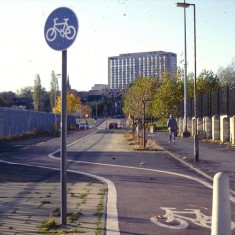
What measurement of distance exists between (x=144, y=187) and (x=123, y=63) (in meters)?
104

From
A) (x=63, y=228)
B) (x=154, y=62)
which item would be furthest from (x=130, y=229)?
(x=154, y=62)

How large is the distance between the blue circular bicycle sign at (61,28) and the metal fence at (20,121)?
32187 mm

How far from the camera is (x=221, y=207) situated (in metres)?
→ 5.60

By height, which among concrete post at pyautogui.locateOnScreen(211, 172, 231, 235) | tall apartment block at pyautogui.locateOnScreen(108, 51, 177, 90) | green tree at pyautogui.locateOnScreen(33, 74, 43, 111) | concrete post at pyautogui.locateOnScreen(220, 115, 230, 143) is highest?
tall apartment block at pyautogui.locateOnScreen(108, 51, 177, 90)

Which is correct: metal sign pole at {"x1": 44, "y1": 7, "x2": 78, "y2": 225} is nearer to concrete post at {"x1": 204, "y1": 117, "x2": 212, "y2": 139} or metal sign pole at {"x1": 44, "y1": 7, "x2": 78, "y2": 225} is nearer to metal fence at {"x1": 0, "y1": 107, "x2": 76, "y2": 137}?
concrete post at {"x1": 204, "y1": 117, "x2": 212, "y2": 139}

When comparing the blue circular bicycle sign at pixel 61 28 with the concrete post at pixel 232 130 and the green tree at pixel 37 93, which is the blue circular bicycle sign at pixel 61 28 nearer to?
the concrete post at pixel 232 130

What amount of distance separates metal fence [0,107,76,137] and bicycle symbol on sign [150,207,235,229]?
3166 centimetres

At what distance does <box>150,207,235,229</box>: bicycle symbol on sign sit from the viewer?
765 centimetres

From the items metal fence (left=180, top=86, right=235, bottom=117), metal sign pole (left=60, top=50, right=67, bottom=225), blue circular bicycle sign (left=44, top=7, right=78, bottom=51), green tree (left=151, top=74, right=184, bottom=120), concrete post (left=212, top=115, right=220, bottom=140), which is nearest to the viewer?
blue circular bicycle sign (left=44, top=7, right=78, bottom=51)

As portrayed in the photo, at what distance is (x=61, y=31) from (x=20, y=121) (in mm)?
39814

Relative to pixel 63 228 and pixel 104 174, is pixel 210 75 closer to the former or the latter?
pixel 104 174

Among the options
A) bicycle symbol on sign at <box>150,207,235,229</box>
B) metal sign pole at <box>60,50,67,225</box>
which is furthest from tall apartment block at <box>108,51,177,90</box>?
metal sign pole at <box>60,50,67,225</box>

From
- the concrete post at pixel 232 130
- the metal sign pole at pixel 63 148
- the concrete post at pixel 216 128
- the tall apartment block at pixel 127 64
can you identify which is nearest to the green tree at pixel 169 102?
the tall apartment block at pixel 127 64

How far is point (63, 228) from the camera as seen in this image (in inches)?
287
